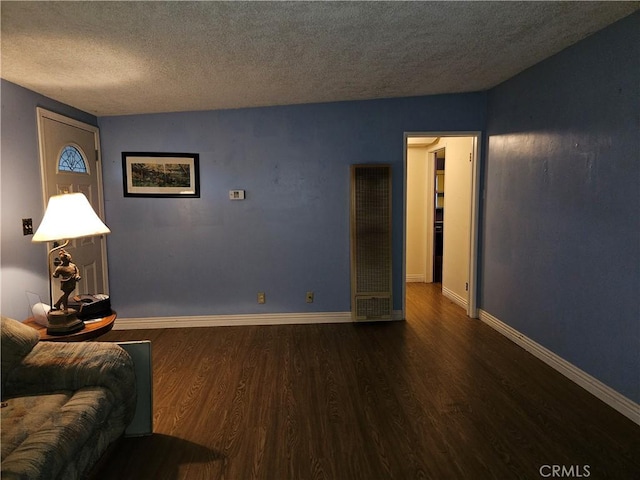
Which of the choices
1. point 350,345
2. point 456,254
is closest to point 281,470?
point 350,345

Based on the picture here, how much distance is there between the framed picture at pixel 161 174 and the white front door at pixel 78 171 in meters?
0.28

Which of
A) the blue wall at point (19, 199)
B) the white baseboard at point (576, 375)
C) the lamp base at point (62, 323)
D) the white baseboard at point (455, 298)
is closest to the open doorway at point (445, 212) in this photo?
the white baseboard at point (455, 298)

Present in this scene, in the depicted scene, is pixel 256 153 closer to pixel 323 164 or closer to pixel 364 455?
pixel 323 164

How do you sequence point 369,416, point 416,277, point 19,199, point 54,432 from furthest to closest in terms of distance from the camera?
point 416,277
point 19,199
point 369,416
point 54,432

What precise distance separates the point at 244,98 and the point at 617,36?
2.70 metres

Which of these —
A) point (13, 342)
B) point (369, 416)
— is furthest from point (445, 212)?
point (13, 342)

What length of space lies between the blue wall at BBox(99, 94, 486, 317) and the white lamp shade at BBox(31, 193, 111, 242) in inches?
62.1

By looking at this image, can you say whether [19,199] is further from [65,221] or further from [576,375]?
[576,375]

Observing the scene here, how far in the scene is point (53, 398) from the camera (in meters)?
1.65

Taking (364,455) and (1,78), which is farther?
(1,78)

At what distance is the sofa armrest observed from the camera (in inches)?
67.6

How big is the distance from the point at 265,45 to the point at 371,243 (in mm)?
2126

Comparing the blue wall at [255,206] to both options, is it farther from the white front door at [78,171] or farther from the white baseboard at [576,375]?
the white baseboard at [576,375]

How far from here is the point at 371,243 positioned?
12.3 ft
